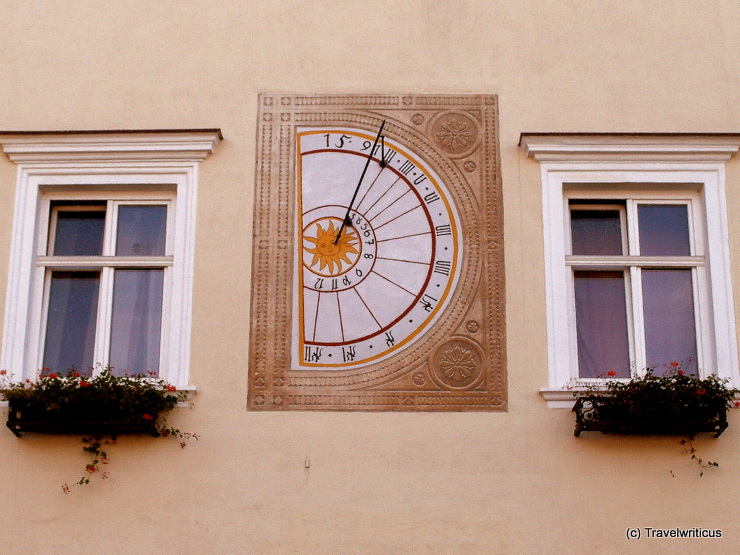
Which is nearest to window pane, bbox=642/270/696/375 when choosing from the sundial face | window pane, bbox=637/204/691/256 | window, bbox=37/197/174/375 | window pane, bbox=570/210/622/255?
window pane, bbox=637/204/691/256

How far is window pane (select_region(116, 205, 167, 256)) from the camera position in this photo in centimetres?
753

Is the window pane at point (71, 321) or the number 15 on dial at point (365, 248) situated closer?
the number 15 on dial at point (365, 248)

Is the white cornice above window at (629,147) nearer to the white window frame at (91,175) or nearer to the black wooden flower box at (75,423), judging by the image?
the white window frame at (91,175)

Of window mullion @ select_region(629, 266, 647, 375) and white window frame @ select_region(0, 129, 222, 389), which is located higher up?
white window frame @ select_region(0, 129, 222, 389)

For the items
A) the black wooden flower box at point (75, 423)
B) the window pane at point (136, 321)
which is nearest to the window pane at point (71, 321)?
the window pane at point (136, 321)

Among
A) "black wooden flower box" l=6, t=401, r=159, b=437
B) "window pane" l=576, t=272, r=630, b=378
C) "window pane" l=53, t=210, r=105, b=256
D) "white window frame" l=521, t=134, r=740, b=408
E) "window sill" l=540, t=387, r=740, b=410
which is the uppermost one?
"white window frame" l=521, t=134, r=740, b=408

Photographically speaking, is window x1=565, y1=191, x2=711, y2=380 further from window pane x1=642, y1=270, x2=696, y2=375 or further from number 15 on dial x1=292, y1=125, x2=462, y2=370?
number 15 on dial x1=292, y1=125, x2=462, y2=370

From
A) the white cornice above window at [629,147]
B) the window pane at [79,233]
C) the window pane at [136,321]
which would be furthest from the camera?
the window pane at [79,233]

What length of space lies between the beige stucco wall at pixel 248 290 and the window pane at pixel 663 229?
1.00 ft

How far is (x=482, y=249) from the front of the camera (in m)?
7.34

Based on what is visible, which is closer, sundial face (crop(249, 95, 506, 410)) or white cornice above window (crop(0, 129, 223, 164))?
sundial face (crop(249, 95, 506, 410))

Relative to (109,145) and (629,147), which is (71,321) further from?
(629,147)

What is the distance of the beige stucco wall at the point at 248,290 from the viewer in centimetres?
681

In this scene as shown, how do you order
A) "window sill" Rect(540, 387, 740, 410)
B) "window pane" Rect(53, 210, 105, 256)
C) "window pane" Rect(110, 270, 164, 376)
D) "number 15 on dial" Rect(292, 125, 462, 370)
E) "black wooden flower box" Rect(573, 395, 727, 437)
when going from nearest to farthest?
"black wooden flower box" Rect(573, 395, 727, 437)
"window sill" Rect(540, 387, 740, 410)
"number 15 on dial" Rect(292, 125, 462, 370)
"window pane" Rect(110, 270, 164, 376)
"window pane" Rect(53, 210, 105, 256)
